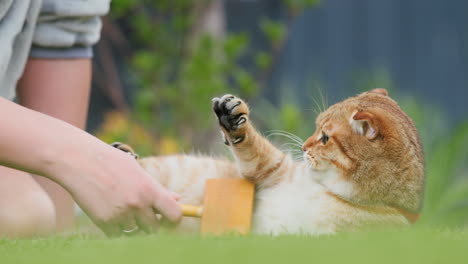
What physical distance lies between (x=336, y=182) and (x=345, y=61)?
2777mm

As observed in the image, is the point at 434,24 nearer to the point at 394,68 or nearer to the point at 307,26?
the point at 394,68

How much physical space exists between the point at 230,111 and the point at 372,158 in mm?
291

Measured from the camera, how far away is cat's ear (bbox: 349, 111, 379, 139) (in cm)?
115

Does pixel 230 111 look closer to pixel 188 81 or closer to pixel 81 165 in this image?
pixel 81 165

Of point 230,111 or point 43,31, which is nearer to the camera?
point 230,111

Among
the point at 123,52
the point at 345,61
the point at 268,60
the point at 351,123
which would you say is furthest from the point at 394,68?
A: the point at 351,123

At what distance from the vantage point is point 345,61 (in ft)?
12.7

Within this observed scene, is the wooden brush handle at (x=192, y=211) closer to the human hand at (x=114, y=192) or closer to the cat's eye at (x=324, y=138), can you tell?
the human hand at (x=114, y=192)

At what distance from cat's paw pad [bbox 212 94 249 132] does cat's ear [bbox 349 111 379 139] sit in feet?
0.72

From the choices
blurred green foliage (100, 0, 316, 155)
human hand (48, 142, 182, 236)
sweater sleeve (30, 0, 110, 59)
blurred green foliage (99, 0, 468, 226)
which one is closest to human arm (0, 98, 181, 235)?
human hand (48, 142, 182, 236)

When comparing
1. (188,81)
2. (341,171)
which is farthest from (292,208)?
(188,81)

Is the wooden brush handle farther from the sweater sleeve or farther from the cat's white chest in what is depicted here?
the sweater sleeve

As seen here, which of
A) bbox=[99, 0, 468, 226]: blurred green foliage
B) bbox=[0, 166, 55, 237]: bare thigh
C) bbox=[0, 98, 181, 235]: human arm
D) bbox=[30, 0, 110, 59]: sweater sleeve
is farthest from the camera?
bbox=[99, 0, 468, 226]: blurred green foliage

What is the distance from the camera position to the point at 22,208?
4.32 ft
